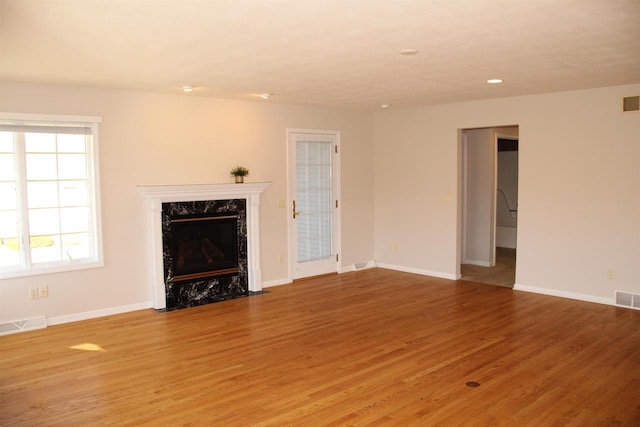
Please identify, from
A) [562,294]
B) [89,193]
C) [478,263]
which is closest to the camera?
[89,193]

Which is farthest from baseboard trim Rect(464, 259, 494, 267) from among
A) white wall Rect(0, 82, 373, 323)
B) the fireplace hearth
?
the fireplace hearth

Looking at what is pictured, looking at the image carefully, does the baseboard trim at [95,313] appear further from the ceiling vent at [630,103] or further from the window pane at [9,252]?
the ceiling vent at [630,103]

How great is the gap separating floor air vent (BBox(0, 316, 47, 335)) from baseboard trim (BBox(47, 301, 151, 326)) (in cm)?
8

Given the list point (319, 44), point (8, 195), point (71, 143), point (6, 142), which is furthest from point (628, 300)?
point (6, 142)

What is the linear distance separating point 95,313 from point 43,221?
1.09 metres

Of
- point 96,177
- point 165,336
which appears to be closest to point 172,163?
point 96,177

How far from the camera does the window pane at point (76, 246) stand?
5258 millimetres

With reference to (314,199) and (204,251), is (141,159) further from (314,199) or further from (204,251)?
(314,199)

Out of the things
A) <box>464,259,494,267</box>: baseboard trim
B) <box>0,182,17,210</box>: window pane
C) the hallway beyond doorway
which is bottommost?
the hallway beyond doorway

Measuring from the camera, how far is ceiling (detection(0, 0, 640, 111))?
2779 millimetres

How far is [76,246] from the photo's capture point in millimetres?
5332

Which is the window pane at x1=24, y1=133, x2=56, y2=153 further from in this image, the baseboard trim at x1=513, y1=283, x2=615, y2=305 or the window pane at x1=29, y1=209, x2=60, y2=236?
the baseboard trim at x1=513, y1=283, x2=615, y2=305

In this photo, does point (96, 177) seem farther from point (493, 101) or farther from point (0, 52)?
point (493, 101)

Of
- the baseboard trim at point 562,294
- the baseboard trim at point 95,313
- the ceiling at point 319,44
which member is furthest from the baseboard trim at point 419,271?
the baseboard trim at point 95,313
